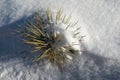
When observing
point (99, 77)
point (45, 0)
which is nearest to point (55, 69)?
point (99, 77)

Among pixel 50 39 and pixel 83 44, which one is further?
pixel 83 44

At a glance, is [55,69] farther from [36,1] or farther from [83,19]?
[36,1]

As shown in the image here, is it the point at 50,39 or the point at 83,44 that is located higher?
the point at 50,39

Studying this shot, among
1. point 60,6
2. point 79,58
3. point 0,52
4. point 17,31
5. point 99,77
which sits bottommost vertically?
point 99,77
